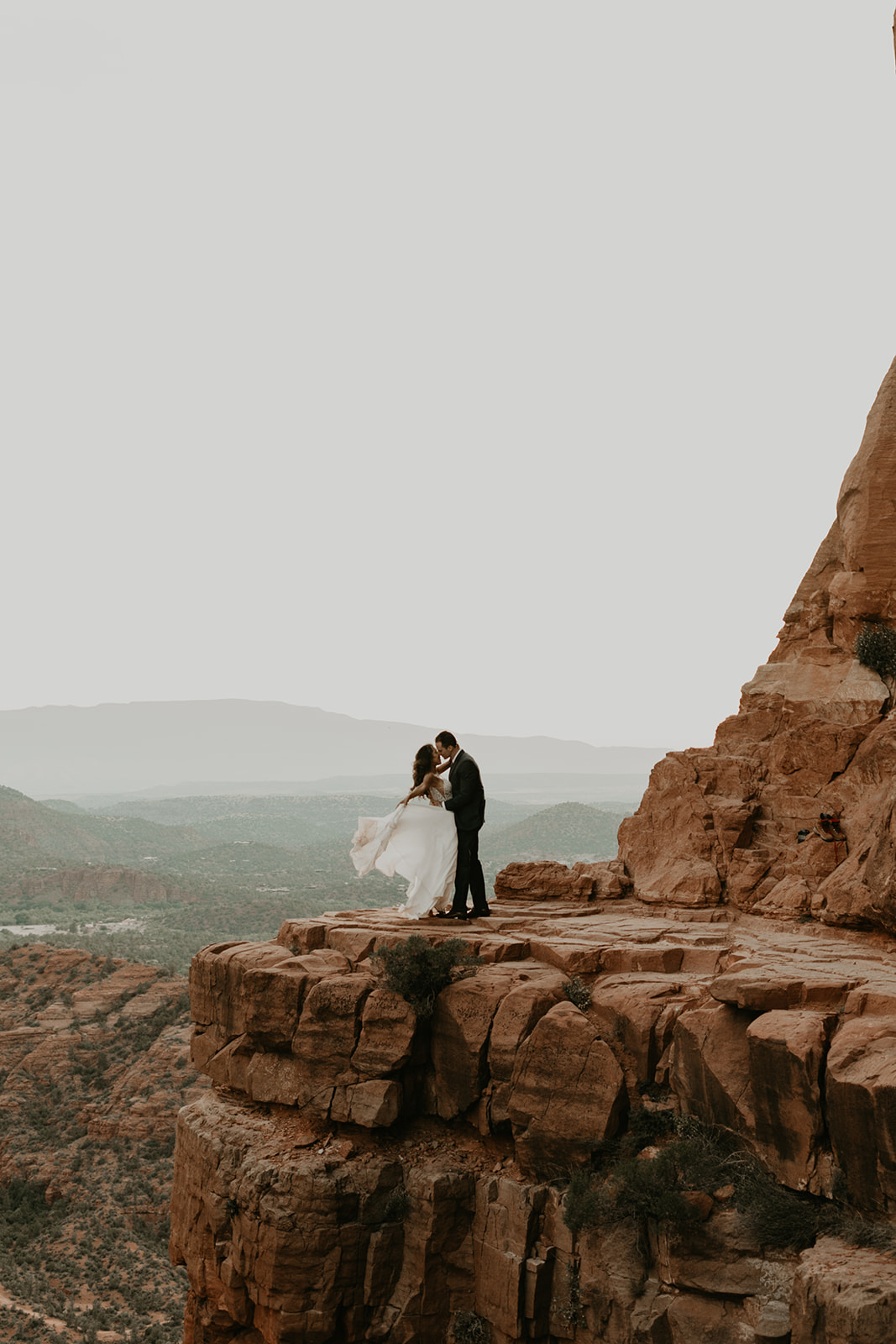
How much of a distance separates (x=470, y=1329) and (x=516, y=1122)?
261 cm

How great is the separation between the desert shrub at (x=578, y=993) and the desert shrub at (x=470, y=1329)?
3998 mm

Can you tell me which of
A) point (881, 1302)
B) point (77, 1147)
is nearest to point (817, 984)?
point (881, 1302)

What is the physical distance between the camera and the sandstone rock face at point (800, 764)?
15.3 m

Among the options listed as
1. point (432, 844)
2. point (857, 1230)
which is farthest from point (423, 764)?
point (857, 1230)

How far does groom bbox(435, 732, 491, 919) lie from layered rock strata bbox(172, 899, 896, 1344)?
69 centimetres

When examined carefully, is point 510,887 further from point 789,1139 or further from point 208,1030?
point 789,1139

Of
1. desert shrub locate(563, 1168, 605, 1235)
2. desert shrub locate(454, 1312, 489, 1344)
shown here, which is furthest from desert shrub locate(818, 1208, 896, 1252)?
desert shrub locate(454, 1312, 489, 1344)

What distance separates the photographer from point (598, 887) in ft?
58.1

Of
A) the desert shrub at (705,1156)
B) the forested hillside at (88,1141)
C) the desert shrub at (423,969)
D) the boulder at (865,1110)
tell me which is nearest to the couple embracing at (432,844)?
the desert shrub at (423,969)

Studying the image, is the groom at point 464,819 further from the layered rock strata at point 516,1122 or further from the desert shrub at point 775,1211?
the desert shrub at point 775,1211

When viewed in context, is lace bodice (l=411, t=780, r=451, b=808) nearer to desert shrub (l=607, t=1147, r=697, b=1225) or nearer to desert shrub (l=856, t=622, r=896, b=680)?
desert shrub (l=607, t=1147, r=697, b=1225)

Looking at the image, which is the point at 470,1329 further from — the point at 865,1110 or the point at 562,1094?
the point at 865,1110

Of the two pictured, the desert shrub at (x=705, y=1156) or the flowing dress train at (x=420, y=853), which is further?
the flowing dress train at (x=420, y=853)

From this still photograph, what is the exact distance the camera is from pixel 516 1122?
40.1 ft
